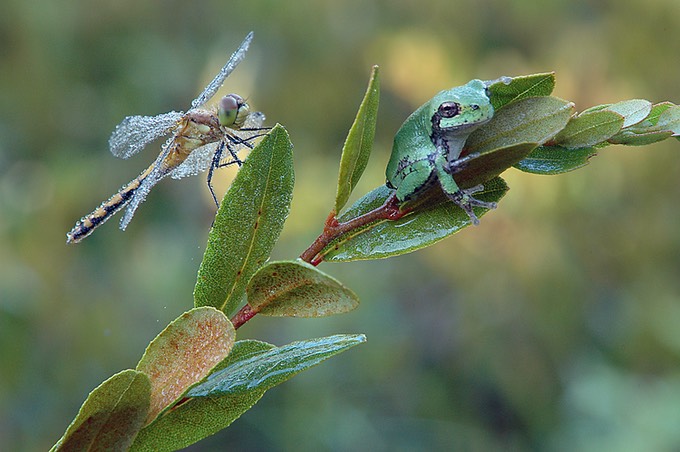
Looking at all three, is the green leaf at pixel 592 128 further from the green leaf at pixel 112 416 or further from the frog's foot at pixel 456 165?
the green leaf at pixel 112 416

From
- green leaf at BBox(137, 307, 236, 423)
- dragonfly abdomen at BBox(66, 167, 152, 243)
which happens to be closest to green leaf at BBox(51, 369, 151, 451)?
green leaf at BBox(137, 307, 236, 423)

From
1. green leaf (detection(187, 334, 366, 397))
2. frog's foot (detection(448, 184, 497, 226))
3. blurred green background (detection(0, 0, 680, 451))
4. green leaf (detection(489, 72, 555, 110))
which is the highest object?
green leaf (detection(489, 72, 555, 110))

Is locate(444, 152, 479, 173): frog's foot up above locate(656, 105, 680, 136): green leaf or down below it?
above

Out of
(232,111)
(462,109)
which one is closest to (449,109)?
(462,109)

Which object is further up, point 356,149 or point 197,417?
point 356,149

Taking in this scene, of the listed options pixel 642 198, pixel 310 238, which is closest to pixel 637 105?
pixel 310 238

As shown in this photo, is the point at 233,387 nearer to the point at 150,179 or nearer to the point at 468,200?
the point at 468,200

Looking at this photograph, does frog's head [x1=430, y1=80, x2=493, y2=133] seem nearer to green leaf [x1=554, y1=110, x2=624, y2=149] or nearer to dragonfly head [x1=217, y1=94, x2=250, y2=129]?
green leaf [x1=554, y1=110, x2=624, y2=149]
